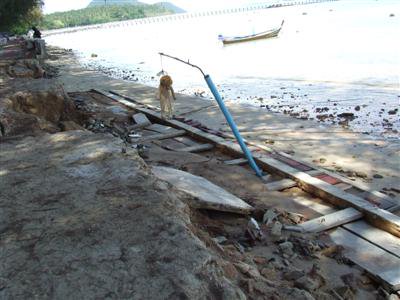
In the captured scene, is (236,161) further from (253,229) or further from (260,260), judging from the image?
(260,260)

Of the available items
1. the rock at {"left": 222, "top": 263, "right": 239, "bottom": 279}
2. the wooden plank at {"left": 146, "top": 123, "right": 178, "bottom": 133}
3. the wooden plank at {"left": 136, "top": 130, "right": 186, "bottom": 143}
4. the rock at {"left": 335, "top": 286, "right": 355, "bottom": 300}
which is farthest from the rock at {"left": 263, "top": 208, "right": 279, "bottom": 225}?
the wooden plank at {"left": 146, "top": 123, "right": 178, "bottom": 133}

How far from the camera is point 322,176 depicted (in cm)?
664

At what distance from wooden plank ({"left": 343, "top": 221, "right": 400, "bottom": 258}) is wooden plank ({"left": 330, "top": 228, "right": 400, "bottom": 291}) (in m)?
0.06

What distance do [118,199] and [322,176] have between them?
401cm

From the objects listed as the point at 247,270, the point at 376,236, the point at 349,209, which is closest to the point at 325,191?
the point at 349,209

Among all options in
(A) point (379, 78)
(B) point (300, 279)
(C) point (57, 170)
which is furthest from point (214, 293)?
(A) point (379, 78)

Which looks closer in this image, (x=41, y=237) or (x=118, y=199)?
(x=41, y=237)

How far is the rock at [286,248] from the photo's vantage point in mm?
4469

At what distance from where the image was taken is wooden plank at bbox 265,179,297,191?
20.6 ft

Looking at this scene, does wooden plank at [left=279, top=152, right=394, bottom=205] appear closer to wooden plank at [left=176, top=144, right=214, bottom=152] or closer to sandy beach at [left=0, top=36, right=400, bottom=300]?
sandy beach at [left=0, top=36, right=400, bottom=300]

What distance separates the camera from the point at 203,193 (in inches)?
195

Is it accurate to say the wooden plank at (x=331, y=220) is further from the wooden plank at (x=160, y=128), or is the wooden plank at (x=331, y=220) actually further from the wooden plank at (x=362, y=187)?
the wooden plank at (x=160, y=128)

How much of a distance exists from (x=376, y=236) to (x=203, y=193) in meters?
1.96

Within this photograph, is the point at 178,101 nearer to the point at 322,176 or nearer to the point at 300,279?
the point at 322,176
